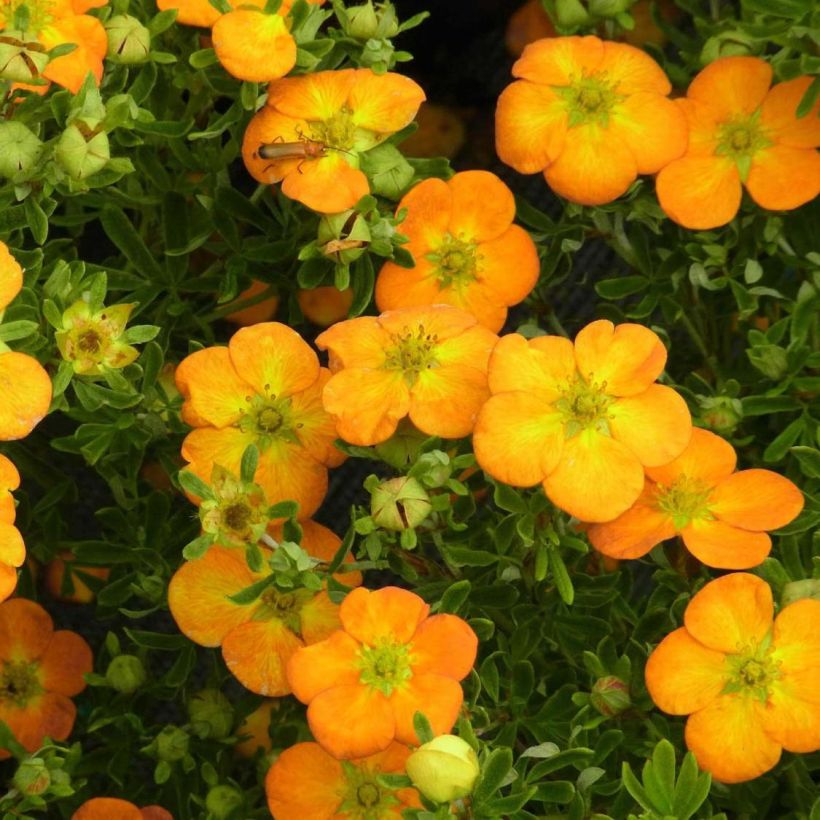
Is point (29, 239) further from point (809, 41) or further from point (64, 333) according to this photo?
point (809, 41)

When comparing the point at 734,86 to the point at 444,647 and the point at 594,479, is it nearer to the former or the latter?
the point at 594,479

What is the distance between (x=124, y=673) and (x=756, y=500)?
0.43m

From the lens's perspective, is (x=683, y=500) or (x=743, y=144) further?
(x=743, y=144)

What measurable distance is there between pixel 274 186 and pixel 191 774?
0.42 meters

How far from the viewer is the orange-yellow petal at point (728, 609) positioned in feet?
2.45

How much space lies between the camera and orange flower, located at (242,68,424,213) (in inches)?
33.2

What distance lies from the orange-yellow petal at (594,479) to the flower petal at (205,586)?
19 cm

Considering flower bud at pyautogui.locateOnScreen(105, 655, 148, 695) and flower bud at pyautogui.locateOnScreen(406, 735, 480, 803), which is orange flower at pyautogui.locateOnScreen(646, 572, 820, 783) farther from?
flower bud at pyautogui.locateOnScreen(105, 655, 148, 695)

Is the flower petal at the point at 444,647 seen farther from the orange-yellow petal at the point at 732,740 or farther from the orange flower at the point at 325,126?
the orange flower at the point at 325,126

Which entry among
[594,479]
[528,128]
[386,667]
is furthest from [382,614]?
[528,128]

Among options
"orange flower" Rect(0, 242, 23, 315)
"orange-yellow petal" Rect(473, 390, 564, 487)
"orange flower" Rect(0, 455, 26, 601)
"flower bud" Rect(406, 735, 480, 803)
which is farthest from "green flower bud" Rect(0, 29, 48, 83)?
"flower bud" Rect(406, 735, 480, 803)

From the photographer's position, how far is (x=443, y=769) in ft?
2.14

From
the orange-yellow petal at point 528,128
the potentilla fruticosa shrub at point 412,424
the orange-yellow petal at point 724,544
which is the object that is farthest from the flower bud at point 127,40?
the orange-yellow petal at point 724,544

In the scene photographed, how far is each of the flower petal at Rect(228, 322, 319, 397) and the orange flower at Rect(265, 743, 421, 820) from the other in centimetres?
22
